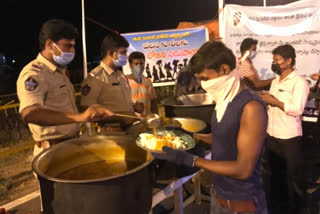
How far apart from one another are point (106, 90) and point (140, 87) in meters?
1.27

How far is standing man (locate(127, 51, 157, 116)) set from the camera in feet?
13.7

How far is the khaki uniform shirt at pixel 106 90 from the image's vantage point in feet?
9.36

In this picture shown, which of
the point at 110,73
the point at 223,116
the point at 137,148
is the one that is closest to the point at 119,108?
the point at 110,73

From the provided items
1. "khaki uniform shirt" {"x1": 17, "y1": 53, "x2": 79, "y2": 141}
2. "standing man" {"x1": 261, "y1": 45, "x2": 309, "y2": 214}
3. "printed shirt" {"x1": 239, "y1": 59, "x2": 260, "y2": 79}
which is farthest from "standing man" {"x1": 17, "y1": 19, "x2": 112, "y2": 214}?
"printed shirt" {"x1": 239, "y1": 59, "x2": 260, "y2": 79}

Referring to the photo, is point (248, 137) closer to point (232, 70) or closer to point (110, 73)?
point (232, 70)

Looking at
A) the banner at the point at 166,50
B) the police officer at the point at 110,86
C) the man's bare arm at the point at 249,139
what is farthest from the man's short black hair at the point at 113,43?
the banner at the point at 166,50

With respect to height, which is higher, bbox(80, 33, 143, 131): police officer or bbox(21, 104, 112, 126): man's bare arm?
bbox(80, 33, 143, 131): police officer

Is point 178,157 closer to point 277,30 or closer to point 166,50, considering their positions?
point 277,30

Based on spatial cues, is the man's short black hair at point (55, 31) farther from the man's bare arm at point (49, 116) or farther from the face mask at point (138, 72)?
the face mask at point (138, 72)

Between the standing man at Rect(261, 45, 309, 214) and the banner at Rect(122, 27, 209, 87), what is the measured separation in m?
2.54

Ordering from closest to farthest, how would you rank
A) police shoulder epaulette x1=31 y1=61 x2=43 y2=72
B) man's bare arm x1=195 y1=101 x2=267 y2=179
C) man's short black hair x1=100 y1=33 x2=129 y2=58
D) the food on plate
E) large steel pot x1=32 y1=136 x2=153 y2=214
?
1. large steel pot x1=32 y1=136 x2=153 y2=214
2. man's bare arm x1=195 y1=101 x2=267 y2=179
3. the food on plate
4. police shoulder epaulette x1=31 y1=61 x2=43 y2=72
5. man's short black hair x1=100 y1=33 x2=129 y2=58

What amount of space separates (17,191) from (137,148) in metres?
3.43

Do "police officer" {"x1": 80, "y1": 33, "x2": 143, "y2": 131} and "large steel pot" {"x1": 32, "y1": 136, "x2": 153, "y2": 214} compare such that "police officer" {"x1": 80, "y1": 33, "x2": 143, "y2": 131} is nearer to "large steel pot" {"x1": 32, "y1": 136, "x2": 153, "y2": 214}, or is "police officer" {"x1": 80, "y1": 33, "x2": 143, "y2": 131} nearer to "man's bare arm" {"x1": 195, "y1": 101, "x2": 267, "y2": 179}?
"large steel pot" {"x1": 32, "y1": 136, "x2": 153, "y2": 214}

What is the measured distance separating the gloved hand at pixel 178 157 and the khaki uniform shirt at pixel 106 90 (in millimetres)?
1299
